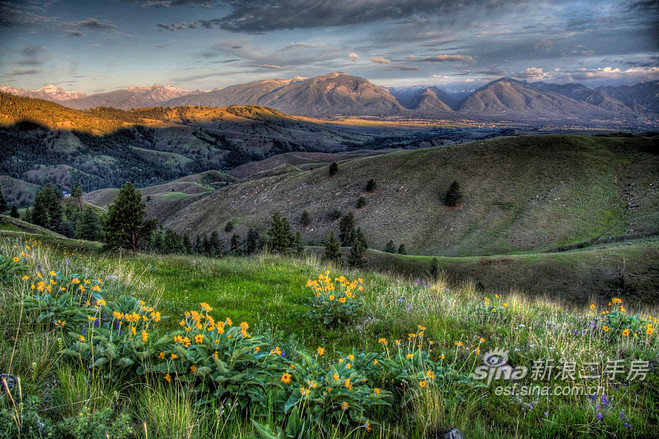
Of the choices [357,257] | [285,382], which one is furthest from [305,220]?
[285,382]

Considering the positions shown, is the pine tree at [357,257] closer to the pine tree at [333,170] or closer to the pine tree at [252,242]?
the pine tree at [252,242]

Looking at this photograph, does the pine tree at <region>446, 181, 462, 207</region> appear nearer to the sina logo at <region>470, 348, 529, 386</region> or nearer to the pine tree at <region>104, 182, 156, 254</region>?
the pine tree at <region>104, 182, 156, 254</region>

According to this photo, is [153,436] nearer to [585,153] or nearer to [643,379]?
[643,379]

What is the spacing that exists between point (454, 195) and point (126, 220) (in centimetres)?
6573

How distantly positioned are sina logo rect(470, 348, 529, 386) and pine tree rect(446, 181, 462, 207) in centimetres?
7539

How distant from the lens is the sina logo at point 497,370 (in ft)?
14.3

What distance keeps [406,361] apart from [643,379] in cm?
326

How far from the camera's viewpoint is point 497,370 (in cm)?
452

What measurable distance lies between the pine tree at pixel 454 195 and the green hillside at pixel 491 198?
5.44ft

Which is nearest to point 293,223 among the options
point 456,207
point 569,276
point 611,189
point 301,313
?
point 456,207

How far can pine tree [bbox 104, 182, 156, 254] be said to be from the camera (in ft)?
94.2

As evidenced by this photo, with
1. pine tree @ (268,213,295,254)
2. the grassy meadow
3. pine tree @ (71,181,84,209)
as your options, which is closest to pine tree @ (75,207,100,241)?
pine tree @ (71,181,84,209)

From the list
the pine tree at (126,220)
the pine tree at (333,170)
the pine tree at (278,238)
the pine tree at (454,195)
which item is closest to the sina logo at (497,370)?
the pine tree at (126,220)

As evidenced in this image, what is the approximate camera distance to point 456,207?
7562cm
